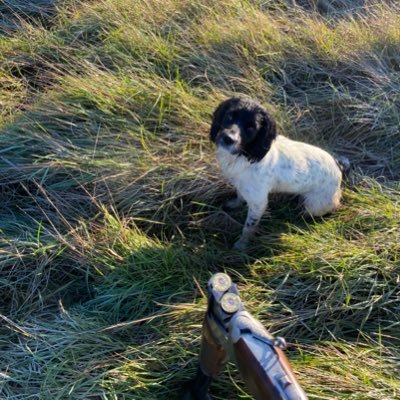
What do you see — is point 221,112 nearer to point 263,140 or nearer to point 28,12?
point 263,140

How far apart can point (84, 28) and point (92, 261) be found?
78.9 inches

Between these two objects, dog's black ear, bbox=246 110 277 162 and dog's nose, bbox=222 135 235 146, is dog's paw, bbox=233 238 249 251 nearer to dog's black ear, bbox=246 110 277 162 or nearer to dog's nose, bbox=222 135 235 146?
dog's black ear, bbox=246 110 277 162

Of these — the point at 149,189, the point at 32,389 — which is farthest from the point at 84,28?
the point at 32,389

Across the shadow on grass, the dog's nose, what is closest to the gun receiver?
the dog's nose

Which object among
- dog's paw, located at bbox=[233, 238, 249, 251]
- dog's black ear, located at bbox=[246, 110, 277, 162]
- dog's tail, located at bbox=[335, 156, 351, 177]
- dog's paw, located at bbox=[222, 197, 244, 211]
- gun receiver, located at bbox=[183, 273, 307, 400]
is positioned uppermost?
dog's black ear, located at bbox=[246, 110, 277, 162]

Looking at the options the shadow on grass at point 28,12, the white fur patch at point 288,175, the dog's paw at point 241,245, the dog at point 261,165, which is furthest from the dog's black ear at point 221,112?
the shadow on grass at point 28,12

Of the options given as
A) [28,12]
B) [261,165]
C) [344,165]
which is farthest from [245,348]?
[28,12]

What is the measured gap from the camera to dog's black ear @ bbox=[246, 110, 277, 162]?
2723 millimetres

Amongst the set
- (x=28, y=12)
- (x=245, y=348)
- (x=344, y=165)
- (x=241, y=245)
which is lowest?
(x=241, y=245)

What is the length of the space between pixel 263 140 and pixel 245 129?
0.38 feet

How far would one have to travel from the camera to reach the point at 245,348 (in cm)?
178

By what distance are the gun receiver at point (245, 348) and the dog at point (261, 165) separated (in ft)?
3.12

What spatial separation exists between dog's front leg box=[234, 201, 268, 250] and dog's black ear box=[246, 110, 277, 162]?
1.09 ft

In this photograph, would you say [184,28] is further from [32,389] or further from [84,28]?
[32,389]
